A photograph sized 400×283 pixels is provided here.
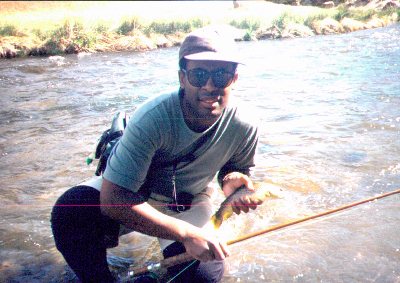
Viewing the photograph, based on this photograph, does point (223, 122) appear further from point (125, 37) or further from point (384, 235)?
point (125, 37)

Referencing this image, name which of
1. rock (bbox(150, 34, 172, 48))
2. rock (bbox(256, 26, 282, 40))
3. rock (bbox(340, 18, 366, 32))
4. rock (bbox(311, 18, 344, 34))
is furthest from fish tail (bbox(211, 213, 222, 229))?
rock (bbox(340, 18, 366, 32))

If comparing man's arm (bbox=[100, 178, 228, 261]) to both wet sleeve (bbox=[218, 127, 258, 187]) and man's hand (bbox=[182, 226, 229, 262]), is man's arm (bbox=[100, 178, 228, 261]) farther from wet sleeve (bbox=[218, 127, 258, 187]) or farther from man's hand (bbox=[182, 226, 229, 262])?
wet sleeve (bbox=[218, 127, 258, 187])

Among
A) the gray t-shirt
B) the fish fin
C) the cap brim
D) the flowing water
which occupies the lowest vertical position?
the flowing water

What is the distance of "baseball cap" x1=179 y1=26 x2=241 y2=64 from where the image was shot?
2.16m

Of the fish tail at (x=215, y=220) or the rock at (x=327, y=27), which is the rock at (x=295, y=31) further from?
the fish tail at (x=215, y=220)

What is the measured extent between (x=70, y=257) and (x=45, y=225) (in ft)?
3.95

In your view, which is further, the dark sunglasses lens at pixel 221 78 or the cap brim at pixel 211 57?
the dark sunglasses lens at pixel 221 78

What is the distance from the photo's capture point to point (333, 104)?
751 cm

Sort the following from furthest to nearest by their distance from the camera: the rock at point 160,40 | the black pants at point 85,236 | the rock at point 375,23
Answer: the rock at point 375,23, the rock at point 160,40, the black pants at point 85,236

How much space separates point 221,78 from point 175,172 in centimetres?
62

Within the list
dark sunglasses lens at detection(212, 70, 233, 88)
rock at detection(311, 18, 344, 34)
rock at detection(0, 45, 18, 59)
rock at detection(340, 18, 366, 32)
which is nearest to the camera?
dark sunglasses lens at detection(212, 70, 233, 88)

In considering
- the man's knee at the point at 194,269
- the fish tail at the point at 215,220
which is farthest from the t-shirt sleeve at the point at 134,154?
the fish tail at the point at 215,220

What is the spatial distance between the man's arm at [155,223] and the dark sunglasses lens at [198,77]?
2.25 feet

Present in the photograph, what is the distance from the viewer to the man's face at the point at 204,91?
2.23 m
